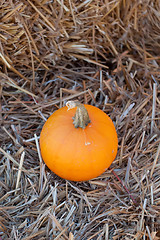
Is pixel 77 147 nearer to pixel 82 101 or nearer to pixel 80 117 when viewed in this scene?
pixel 80 117

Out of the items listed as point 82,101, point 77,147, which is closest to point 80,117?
point 77,147

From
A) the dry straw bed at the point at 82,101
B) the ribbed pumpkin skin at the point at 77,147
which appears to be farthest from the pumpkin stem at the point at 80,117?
the dry straw bed at the point at 82,101

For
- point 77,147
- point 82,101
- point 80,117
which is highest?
point 80,117

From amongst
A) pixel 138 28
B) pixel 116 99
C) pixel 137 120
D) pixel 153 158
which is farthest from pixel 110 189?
pixel 138 28

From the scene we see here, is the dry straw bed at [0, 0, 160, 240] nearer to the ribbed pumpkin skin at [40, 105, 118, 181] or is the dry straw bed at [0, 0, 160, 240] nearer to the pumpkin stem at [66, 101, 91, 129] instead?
the ribbed pumpkin skin at [40, 105, 118, 181]

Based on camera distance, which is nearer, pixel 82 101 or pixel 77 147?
pixel 77 147

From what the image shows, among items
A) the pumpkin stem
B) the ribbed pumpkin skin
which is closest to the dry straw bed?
the ribbed pumpkin skin
